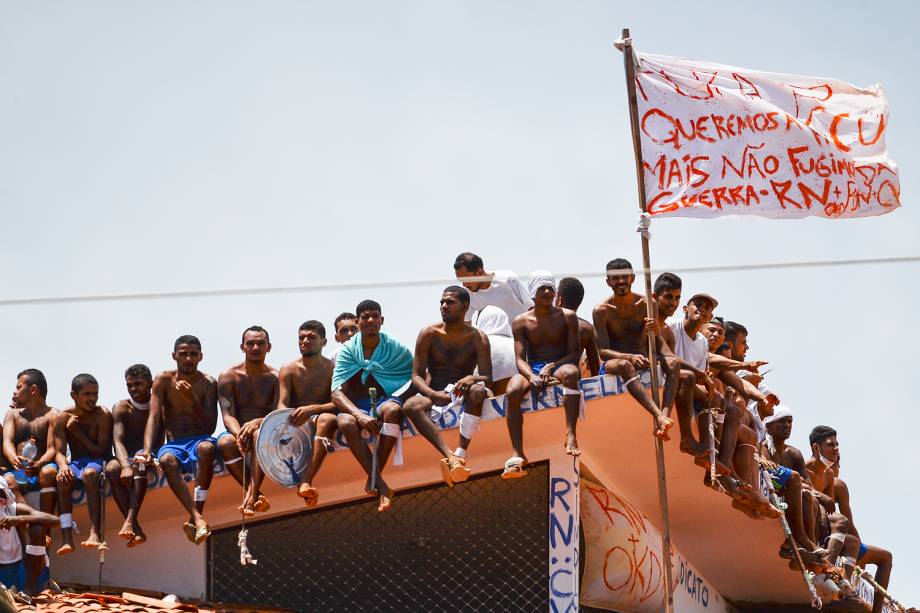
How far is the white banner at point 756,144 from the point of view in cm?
1430

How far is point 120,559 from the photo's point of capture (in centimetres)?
1599

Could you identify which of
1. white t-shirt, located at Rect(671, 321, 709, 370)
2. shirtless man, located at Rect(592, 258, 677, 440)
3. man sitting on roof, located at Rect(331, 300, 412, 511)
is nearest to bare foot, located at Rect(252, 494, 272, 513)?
man sitting on roof, located at Rect(331, 300, 412, 511)

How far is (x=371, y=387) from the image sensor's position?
1429 cm

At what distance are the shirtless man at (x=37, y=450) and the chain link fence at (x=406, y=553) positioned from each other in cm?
185

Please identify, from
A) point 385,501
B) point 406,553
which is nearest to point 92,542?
point 385,501

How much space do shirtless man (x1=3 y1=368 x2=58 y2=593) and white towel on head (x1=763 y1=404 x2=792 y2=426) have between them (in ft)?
24.1

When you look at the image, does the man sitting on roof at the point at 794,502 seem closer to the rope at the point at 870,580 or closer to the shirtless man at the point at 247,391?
the rope at the point at 870,580

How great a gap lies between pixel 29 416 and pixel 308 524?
273cm

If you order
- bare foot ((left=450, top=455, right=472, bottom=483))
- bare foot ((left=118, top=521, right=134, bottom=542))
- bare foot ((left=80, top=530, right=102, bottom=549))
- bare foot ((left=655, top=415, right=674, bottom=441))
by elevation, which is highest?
bare foot ((left=655, top=415, right=674, bottom=441))

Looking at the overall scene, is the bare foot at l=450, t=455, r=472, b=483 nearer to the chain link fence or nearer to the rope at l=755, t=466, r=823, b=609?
the chain link fence

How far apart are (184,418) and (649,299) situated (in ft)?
14.1

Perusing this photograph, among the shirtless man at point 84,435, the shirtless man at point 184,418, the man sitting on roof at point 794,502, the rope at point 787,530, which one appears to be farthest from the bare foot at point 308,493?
the man sitting on roof at point 794,502

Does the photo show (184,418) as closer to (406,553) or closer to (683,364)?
(406,553)

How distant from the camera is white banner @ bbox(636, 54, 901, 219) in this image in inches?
563
